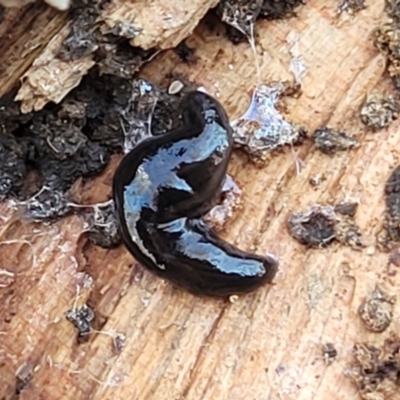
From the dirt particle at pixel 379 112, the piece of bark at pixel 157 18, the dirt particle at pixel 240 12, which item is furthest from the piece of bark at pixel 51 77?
the dirt particle at pixel 379 112

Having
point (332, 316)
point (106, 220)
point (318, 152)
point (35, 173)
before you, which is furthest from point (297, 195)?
point (35, 173)

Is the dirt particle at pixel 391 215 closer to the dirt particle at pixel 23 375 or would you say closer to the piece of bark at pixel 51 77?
the piece of bark at pixel 51 77

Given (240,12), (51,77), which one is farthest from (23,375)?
(240,12)

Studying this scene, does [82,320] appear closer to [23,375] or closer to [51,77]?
[23,375]

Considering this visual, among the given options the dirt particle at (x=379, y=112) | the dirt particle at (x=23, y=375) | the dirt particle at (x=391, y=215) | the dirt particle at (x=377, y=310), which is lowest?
the dirt particle at (x=377, y=310)

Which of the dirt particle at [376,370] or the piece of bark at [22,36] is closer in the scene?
the dirt particle at [376,370]
